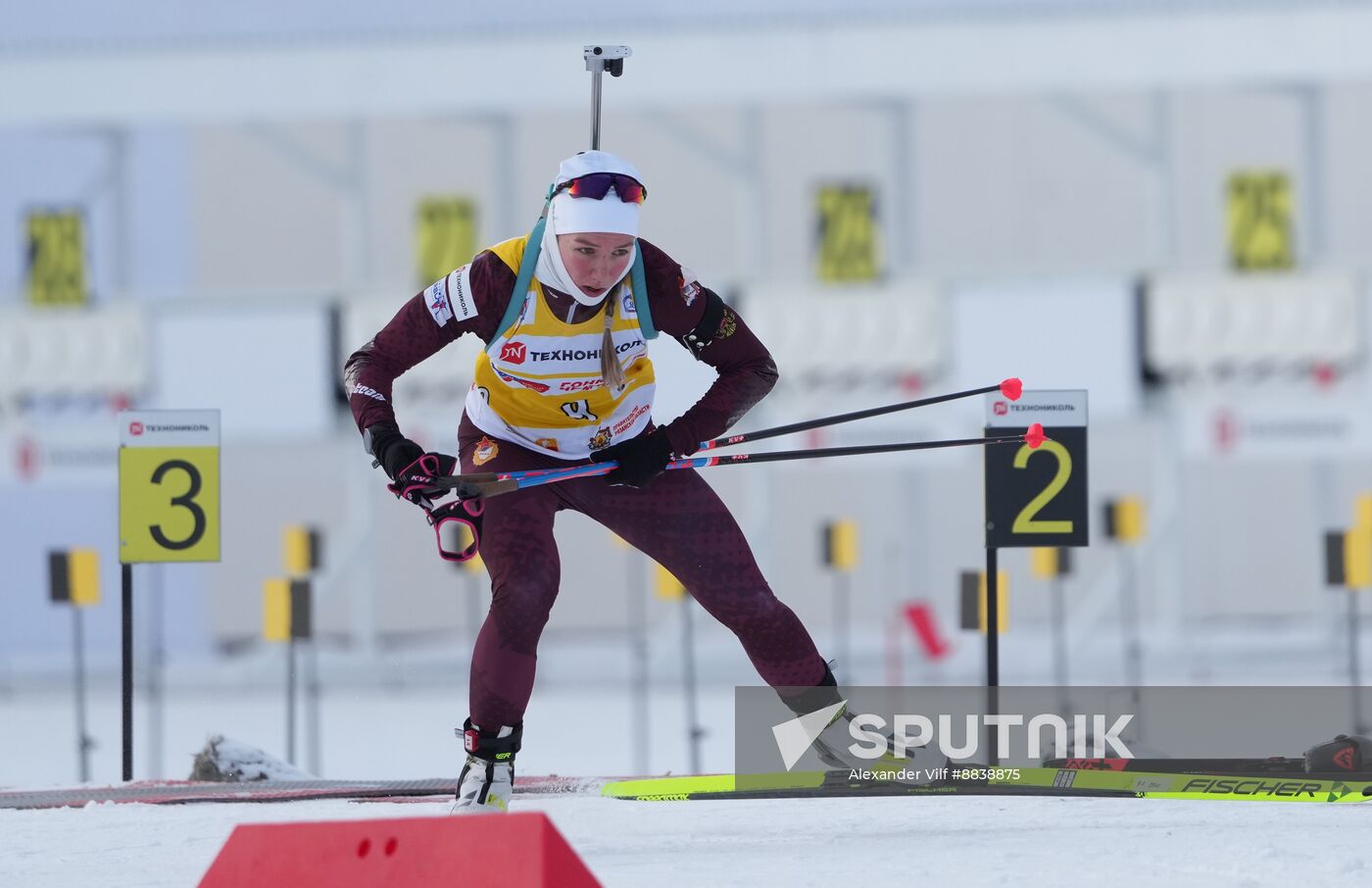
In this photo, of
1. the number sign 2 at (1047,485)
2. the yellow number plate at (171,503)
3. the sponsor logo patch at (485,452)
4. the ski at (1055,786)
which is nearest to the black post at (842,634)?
the number sign 2 at (1047,485)

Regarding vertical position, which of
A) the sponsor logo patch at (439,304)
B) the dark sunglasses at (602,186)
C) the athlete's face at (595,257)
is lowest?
the sponsor logo patch at (439,304)

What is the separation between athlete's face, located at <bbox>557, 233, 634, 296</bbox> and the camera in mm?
4613

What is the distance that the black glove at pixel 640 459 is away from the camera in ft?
15.6

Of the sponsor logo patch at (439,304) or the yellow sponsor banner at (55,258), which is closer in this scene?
the sponsor logo patch at (439,304)

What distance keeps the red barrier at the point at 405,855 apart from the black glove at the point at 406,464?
112cm

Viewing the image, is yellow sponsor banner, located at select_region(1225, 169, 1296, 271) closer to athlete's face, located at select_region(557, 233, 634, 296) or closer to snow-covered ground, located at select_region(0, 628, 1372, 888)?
snow-covered ground, located at select_region(0, 628, 1372, 888)

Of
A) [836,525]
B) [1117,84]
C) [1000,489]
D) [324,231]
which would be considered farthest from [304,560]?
[324,231]

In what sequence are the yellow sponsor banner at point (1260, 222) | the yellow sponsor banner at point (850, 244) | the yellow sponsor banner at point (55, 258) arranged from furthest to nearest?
the yellow sponsor banner at point (55, 258) < the yellow sponsor banner at point (850, 244) < the yellow sponsor banner at point (1260, 222)

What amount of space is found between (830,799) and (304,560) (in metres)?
5.63

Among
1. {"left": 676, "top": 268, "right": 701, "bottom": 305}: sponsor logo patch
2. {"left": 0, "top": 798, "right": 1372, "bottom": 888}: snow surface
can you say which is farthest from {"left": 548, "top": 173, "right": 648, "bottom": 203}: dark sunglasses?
{"left": 0, "top": 798, "right": 1372, "bottom": 888}: snow surface

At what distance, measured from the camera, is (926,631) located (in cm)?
1488

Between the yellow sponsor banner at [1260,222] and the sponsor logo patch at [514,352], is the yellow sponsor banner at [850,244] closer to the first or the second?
the yellow sponsor banner at [1260,222]

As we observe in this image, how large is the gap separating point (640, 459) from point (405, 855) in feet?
4.76

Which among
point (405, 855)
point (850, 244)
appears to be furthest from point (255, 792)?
point (850, 244)
